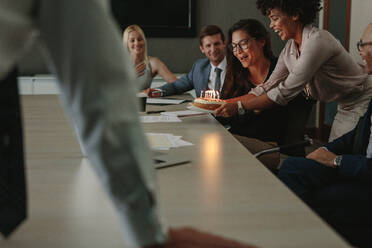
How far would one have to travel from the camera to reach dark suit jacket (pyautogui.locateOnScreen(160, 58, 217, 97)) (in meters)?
3.16

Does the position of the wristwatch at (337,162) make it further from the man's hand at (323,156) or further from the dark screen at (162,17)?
the dark screen at (162,17)

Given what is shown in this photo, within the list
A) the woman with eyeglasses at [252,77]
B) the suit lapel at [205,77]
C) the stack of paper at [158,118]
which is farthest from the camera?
the suit lapel at [205,77]

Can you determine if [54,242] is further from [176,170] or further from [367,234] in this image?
[367,234]

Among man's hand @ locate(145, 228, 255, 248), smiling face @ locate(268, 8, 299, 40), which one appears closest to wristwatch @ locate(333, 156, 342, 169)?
smiling face @ locate(268, 8, 299, 40)

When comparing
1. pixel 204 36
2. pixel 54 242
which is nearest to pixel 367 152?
pixel 54 242

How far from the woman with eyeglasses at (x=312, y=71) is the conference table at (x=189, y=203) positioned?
1025 mm

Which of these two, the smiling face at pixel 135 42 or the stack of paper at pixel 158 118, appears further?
the smiling face at pixel 135 42

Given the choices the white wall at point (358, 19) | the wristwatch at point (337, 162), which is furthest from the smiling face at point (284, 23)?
the white wall at point (358, 19)

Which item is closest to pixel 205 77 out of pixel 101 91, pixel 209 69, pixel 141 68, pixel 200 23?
pixel 209 69

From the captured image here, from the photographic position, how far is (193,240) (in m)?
0.53

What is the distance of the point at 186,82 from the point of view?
10.9ft

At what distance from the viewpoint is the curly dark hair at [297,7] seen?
2.33 m

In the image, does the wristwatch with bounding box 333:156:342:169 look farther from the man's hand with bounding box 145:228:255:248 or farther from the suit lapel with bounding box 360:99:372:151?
Result: the man's hand with bounding box 145:228:255:248

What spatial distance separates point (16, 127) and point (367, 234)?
4.29 ft
